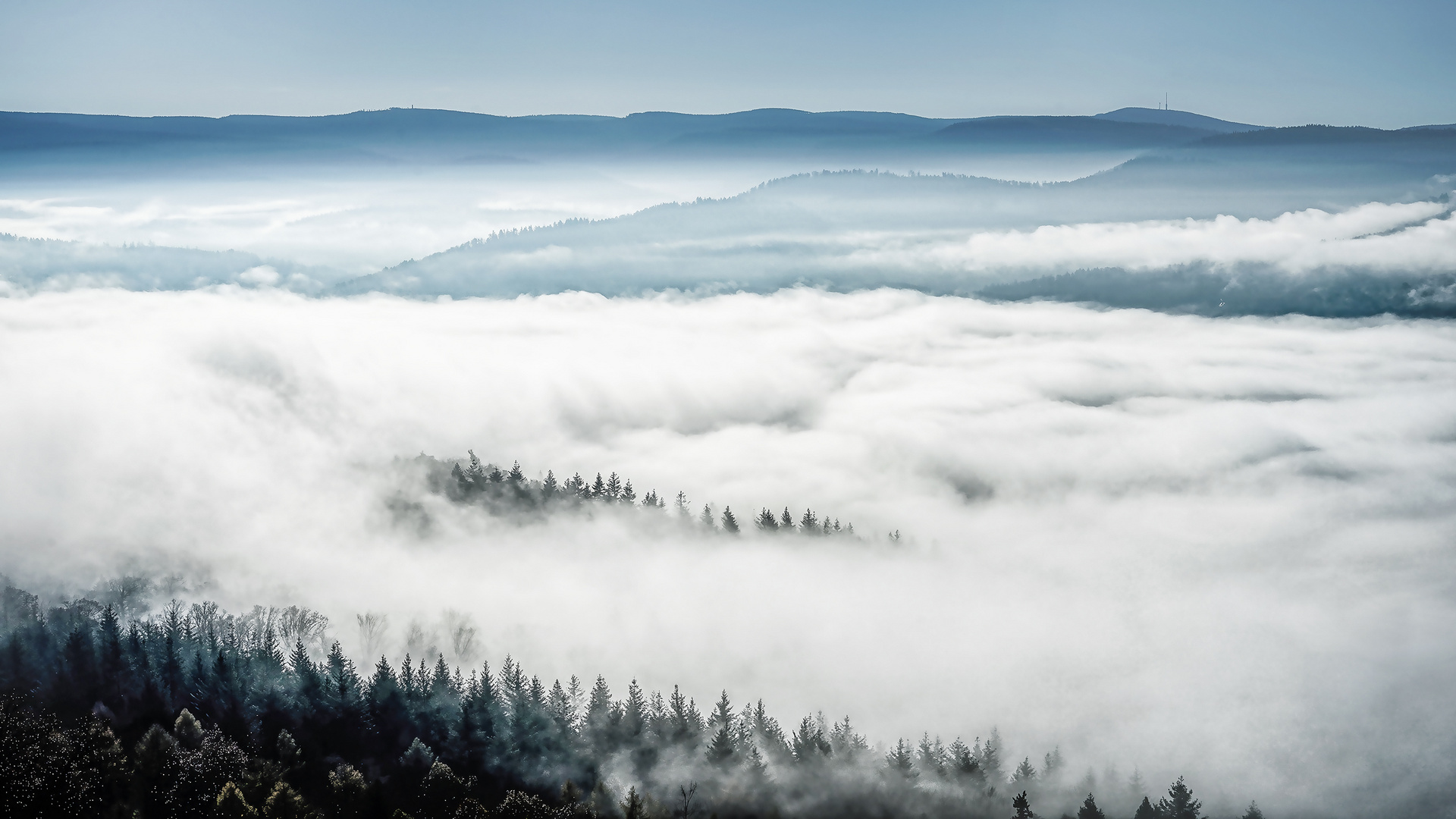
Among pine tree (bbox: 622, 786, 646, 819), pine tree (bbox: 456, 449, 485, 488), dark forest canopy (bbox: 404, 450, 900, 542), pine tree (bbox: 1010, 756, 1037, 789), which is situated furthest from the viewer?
pine tree (bbox: 456, 449, 485, 488)

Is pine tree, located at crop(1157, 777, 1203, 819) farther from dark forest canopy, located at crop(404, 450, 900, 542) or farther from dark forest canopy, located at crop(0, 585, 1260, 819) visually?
dark forest canopy, located at crop(404, 450, 900, 542)

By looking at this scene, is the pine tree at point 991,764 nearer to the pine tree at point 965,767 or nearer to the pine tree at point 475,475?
the pine tree at point 965,767

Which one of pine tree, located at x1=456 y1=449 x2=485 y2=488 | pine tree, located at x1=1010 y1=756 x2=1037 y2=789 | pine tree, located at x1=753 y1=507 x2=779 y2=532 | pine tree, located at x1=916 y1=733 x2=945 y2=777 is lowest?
pine tree, located at x1=1010 y1=756 x2=1037 y2=789

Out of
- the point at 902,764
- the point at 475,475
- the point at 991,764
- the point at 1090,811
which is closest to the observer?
the point at 1090,811

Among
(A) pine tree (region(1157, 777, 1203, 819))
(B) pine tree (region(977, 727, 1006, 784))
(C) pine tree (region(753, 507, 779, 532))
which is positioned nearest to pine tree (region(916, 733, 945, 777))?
(B) pine tree (region(977, 727, 1006, 784))

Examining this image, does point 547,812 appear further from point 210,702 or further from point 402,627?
point 402,627

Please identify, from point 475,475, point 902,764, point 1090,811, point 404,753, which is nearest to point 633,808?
point 404,753

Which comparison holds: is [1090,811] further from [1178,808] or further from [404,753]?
[404,753]

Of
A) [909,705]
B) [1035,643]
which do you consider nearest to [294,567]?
[909,705]

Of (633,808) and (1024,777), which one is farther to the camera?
(1024,777)
